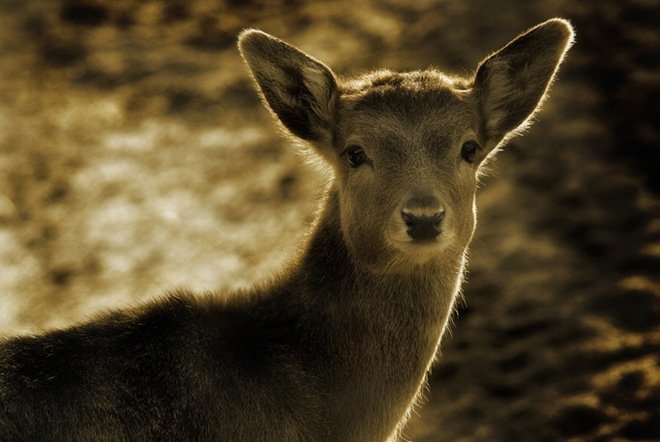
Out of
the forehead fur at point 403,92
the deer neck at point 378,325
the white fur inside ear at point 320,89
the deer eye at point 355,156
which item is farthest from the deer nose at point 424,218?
the white fur inside ear at point 320,89

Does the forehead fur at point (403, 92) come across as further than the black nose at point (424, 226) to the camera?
Yes

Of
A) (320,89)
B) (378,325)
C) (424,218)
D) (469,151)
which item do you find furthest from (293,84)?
(378,325)

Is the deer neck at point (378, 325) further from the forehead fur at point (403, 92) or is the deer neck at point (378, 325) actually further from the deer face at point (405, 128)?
the forehead fur at point (403, 92)

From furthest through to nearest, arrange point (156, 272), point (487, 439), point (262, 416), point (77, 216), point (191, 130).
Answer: point (191, 130) → point (77, 216) → point (156, 272) → point (487, 439) → point (262, 416)

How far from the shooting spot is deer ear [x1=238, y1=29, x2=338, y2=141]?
6.80m

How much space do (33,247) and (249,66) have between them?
5.04 m

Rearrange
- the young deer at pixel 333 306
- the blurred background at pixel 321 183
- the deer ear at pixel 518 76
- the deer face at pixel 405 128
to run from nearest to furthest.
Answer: the young deer at pixel 333 306 < the deer face at pixel 405 128 < the deer ear at pixel 518 76 < the blurred background at pixel 321 183

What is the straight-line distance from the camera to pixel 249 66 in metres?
6.94

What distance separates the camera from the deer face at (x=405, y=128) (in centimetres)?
636

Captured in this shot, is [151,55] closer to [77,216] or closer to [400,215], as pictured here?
[77,216]

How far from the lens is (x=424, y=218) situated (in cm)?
616

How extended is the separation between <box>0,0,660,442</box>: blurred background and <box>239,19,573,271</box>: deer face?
7.32 ft

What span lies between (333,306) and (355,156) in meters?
0.87

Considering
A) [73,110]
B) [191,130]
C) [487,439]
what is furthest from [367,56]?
[487,439]
